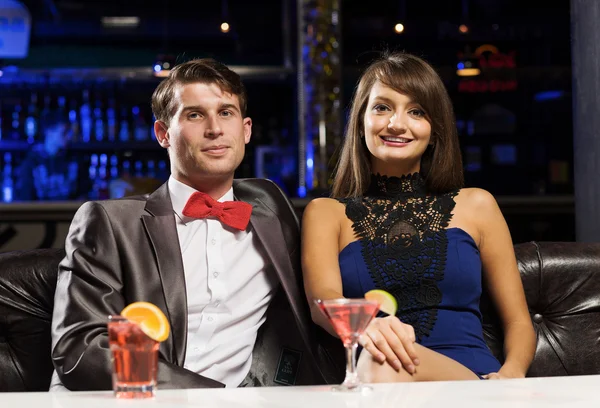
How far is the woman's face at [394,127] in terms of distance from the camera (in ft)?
8.85

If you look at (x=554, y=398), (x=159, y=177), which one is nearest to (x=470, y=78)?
(x=159, y=177)

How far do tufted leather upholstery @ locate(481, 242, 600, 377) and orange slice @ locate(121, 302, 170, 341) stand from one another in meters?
1.46

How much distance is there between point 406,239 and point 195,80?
820 millimetres

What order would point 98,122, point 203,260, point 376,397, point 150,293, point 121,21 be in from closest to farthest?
point 376,397
point 150,293
point 203,260
point 98,122
point 121,21

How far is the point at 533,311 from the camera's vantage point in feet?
9.49

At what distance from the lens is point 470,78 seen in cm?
759

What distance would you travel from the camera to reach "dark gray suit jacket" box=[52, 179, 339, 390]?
2.27 meters

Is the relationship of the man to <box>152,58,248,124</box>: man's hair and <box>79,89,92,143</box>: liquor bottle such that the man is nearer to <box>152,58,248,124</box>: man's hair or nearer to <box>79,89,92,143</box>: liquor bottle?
<box>152,58,248,124</box>: man's hair

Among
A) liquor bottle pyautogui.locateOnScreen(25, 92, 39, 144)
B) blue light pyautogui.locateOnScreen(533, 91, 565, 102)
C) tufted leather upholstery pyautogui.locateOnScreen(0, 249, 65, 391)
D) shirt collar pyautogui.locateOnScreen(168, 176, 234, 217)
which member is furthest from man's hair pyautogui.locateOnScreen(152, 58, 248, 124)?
blue light pyautogui.locateOnScreen(533, 91, 565, 102)

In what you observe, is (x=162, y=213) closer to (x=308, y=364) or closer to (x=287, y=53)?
(x=308, y=364)

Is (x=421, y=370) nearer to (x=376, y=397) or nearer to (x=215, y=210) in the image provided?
(x=376, y=397)

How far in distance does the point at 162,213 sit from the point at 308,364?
62 centimetres

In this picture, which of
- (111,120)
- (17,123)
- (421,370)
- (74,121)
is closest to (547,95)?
(111,120)

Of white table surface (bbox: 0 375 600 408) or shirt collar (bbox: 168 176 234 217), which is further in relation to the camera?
shirt collar (bbox: 168 176 234 217)
